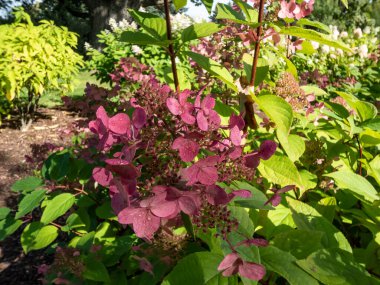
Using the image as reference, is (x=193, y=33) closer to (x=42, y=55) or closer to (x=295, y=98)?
(x=295, y=98)

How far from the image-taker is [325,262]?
0.93 metres

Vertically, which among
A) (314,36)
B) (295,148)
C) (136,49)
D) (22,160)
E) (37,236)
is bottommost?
(22,160)

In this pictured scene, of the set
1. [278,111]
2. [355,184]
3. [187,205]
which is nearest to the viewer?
[187,205]

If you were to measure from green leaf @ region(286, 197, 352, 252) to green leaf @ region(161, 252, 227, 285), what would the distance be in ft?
1.03

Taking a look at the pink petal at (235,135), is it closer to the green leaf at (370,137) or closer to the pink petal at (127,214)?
the pink petal at (127,214)

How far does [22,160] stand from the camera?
17.0ft

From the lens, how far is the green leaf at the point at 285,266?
900mm

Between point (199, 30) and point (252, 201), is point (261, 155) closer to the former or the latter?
point (252, 201)

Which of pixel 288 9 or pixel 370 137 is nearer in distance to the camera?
pixel 288 9

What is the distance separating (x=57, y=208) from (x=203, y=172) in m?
0.84

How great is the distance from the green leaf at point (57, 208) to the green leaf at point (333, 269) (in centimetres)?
85

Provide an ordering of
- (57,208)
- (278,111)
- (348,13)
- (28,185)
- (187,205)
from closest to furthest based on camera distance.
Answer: (187,205) → (278,111) → (57,208) → (28,185) → (348,13)

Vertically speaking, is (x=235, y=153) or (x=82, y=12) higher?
(x=82, y=12)

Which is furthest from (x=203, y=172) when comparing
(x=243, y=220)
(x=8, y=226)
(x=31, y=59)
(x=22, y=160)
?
(x=31, y=59)
